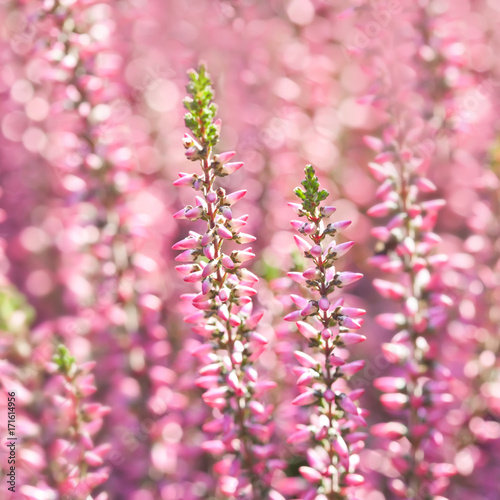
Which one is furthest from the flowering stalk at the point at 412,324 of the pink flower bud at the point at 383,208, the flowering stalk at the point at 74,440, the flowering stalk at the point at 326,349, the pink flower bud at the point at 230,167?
the flowering stalk at the point at 74,440

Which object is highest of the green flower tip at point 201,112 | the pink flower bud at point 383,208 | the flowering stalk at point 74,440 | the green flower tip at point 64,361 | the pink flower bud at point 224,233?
the green flower tip at point 201,112

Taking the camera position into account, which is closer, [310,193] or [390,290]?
[310,193]

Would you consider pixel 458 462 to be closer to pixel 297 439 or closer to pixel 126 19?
pixel 297 439

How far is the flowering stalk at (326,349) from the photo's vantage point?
2.34 feet

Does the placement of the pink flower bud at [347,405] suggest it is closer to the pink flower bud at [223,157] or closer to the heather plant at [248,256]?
the heather plant at [248,256]

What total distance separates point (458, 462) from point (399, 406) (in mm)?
203

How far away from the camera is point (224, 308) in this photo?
0.75m

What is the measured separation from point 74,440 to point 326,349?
380mm

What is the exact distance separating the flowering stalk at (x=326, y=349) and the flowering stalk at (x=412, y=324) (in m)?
0.13

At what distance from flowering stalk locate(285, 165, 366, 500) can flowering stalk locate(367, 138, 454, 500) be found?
0.42 feet

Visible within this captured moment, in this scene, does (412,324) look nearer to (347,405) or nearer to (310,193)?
(347,405)

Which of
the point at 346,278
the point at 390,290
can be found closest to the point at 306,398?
the point at 346,278

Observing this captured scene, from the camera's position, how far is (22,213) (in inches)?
52.1

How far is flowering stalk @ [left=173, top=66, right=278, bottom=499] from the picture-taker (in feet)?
2.34
